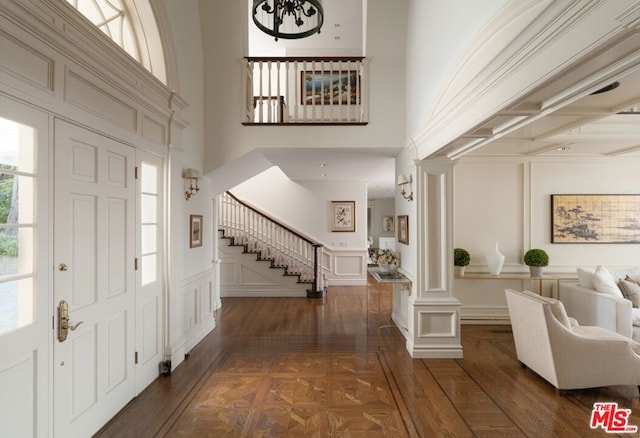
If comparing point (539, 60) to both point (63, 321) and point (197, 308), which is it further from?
point (197, 308)

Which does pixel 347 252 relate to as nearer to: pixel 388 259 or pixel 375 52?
pixel 388 259

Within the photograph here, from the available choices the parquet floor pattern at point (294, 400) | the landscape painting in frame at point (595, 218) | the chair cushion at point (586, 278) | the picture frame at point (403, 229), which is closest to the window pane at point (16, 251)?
the parquet floor pattern at point (294, 400)

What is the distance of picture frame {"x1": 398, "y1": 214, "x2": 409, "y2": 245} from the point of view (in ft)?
14.4

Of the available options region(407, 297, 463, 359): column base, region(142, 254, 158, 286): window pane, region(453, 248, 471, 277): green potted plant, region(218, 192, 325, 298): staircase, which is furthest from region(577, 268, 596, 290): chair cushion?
region(142, 254, 158, 286): window pane

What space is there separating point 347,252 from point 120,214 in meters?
6.02

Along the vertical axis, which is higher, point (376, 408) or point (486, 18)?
point (486, 18)

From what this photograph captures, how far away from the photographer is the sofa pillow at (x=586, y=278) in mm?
4375

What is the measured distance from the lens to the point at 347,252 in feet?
26.8

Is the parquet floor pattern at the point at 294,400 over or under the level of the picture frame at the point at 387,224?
under

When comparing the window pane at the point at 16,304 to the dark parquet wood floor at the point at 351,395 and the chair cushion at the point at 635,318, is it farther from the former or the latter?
the chair cushion at the point at 635,318

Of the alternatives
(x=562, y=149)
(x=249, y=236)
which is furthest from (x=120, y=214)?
(x=562, y=149)

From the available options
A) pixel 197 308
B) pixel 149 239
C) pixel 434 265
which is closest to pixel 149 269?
pixel 149 239

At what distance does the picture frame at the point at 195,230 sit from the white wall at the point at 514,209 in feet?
13.1

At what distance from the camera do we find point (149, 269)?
3.23 m
